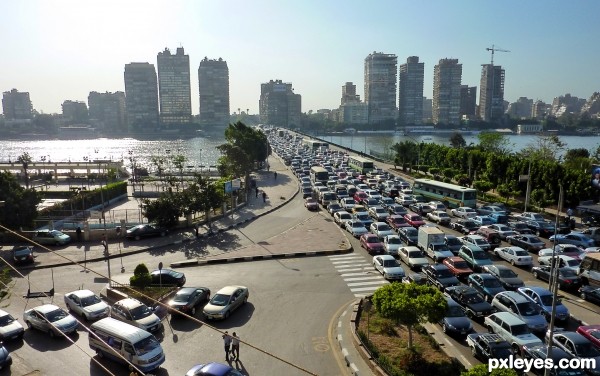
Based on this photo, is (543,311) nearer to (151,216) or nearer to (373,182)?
(151,216)

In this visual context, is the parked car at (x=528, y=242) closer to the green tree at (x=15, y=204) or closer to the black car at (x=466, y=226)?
the black car at (x=466, y=226)

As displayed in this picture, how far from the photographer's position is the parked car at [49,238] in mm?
32156

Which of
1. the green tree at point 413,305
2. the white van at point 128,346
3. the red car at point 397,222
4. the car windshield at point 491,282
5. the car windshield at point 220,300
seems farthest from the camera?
the red car at point 397,222

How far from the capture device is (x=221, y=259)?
2764 cm

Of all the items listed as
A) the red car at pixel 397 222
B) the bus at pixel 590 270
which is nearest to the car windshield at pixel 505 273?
the bus at pixel 590 270

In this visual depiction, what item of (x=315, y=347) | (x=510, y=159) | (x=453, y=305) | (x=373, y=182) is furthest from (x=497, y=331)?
(x=373, y=182)

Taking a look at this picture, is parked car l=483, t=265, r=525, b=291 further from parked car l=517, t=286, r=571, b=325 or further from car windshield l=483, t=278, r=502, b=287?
parked car l=517, t=286, r=571, b=325

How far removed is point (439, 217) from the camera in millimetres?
36406

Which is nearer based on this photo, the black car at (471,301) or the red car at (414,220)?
the black car at (471,301)

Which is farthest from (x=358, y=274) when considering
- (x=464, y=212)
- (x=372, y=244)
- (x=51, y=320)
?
(x=464, y=212)

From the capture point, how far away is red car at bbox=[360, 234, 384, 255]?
2803 centimetres

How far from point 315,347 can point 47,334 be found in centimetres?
1126

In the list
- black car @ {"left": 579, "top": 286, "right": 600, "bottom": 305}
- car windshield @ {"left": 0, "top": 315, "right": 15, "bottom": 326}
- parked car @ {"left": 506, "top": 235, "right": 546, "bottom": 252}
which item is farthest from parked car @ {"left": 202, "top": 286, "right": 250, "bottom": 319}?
parked car @ {"left": 506, "top": 235, "right": 546, "bottom": 252}

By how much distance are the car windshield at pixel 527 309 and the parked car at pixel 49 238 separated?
3085 cm
